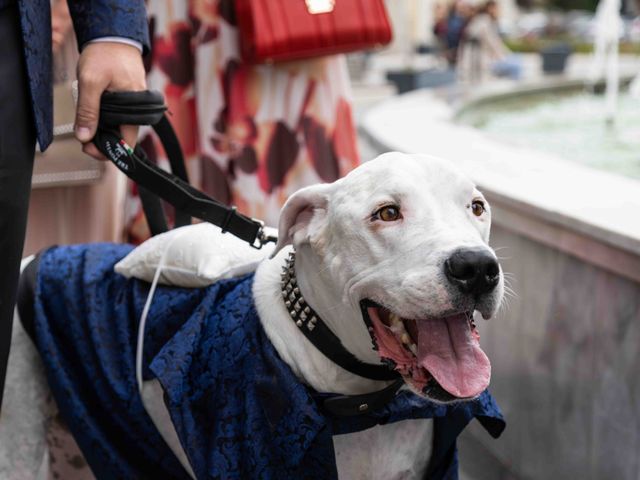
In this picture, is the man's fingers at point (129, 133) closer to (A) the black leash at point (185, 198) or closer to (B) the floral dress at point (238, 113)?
(A) the black leash at point (185, 198)

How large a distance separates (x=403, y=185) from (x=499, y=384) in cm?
150

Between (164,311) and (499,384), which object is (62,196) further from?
(499,384)

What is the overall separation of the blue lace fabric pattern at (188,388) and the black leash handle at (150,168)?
162 millimetres

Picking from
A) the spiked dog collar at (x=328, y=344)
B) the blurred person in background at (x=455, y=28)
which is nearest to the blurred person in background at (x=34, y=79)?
the spiked dog collar at (x=328, y=344)

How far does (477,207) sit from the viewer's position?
7.11 ft

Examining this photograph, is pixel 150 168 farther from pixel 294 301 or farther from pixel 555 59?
pixel 555 59

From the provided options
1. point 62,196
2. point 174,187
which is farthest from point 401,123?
point 174,187

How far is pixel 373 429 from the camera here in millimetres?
2234

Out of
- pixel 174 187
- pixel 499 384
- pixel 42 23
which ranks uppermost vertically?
pixel 42 23

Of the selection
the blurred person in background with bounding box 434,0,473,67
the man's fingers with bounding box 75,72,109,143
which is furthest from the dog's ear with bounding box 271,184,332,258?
the blurred person in background with bounding box 434,0,473,67

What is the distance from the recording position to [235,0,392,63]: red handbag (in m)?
3.60

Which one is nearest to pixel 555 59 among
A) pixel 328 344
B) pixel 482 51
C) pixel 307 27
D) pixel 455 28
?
pixel 482 51

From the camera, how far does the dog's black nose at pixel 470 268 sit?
187cm

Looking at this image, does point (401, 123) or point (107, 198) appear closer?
point (107, 198)
